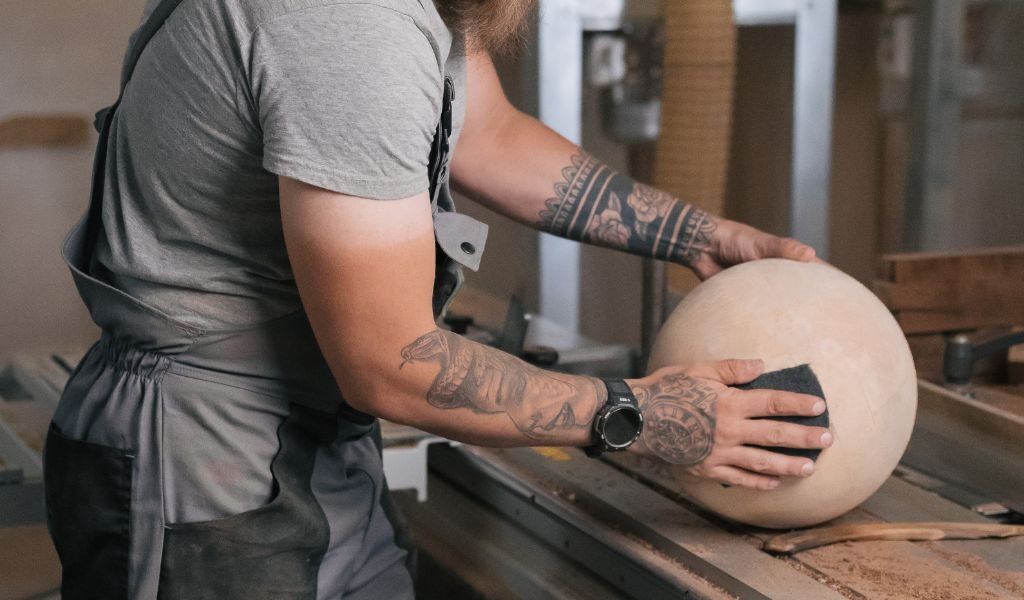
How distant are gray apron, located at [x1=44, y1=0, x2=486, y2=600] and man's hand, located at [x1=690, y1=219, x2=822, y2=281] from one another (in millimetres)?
465

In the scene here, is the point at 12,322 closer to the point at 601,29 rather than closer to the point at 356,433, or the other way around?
the point at 601,29

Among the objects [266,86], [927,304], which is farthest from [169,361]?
[927,304]

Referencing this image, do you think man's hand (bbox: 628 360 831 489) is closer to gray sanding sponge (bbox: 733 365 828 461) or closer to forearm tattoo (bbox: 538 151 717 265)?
gray sanding sponge (bbox: 733 365 828 461)

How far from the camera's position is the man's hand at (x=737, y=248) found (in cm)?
156

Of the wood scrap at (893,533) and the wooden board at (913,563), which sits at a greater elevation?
the wood scrap at (893,533)

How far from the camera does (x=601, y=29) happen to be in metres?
3.47

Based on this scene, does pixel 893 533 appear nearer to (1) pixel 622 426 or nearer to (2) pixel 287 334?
(1) pixel 622 426

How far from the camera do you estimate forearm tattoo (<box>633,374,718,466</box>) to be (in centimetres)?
128

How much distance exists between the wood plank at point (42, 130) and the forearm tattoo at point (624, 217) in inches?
90.0

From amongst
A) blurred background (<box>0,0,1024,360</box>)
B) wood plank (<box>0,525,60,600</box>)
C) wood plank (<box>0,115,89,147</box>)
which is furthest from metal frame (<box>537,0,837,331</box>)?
wood plank (<box>0,115,89,147</box>)

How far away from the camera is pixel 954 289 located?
1.96 m

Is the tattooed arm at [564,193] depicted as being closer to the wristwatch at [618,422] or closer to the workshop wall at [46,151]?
the wristwatch at [618,422]

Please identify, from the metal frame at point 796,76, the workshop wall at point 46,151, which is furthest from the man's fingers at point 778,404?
the workshop wall at point 46,151

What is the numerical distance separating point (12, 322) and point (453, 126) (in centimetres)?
269
